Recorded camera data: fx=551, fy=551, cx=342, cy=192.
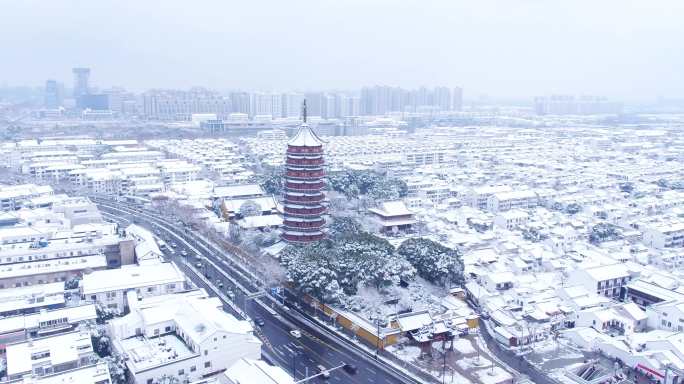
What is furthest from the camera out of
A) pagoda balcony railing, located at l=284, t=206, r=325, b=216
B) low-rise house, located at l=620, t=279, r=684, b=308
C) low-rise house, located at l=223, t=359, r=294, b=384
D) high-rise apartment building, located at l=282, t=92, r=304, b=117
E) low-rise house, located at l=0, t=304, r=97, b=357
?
high-rise apartment building, located at l=282, t=92, r=304, b=117

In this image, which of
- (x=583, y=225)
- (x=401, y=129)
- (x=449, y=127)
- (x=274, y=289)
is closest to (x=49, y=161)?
(x=274, y=289)

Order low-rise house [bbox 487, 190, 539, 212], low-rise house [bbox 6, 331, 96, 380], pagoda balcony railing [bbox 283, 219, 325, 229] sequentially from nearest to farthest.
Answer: low-rise house [bbox 6, 331, 96, 380] → pagoda balcony railing [bbox 283, 219, 325, 229] → low-rise house [bbox 487, 190, 539, 212]

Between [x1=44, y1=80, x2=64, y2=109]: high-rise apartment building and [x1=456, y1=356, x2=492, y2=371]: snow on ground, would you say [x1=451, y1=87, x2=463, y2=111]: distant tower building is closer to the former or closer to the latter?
[x1=44, y1=80, x2=64, y2=109]: high-rise apartment building

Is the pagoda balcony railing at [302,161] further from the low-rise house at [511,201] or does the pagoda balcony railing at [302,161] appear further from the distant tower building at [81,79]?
the distant tower building at [81,79]

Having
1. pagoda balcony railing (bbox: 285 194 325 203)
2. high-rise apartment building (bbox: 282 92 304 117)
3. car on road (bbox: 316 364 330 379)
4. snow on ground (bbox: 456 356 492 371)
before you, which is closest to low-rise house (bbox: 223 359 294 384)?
Result: car on road (bbox: 316 364 330 379)

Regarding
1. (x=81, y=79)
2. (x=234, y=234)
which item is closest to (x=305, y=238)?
(x=234, y=234)

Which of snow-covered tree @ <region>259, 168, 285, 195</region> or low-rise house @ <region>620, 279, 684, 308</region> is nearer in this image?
low-rise house @ <region>620, 279, 684, 308</region>

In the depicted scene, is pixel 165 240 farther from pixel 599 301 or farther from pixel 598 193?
pixel 598 193
